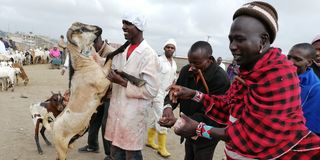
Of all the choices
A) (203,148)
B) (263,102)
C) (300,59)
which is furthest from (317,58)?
(263,102)

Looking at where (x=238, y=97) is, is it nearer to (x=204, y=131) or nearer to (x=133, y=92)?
(x=204, y=131)

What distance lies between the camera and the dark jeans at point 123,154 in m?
3.19

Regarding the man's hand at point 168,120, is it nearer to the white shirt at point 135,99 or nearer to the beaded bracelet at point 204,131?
the beaded bracelet at point 204,131

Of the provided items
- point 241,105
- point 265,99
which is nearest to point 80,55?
point 241,105

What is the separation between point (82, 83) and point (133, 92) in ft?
1.95

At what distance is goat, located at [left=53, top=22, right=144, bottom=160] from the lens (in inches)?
126

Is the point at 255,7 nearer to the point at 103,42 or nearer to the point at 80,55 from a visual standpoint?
the point at 80,55

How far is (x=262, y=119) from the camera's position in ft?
4.57

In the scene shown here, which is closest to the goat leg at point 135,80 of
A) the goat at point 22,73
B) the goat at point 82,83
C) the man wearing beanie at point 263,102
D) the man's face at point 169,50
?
the goat at point 82,83

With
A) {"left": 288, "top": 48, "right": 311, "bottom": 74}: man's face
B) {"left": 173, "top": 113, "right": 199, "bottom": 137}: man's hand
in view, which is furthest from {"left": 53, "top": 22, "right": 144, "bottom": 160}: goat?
{"left": 288, "top": 48, "right": 311, "bottom": 74}: man's face

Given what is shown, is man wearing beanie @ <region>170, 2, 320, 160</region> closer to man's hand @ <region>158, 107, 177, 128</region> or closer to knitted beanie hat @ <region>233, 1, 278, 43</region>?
knitted beanie hat @ <region>233, 1, 278, 43</region>

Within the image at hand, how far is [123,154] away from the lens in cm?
332

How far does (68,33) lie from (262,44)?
2.20 metres

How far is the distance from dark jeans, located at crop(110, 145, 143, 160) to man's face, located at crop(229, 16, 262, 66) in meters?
1.96
